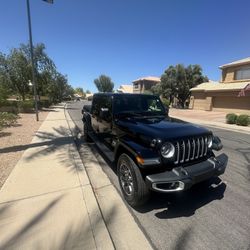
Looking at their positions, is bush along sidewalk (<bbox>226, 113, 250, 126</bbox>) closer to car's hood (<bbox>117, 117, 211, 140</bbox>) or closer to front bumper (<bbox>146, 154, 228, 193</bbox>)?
car's hood (<bbox>117, 117, 211, 140</bbox>)

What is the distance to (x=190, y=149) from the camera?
3.35 meters

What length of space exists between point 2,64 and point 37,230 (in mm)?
21617

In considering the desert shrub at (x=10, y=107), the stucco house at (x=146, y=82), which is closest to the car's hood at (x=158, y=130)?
the desert shrub at (x=10, y=107)

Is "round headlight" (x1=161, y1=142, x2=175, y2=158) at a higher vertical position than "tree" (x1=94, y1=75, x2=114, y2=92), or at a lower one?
lower

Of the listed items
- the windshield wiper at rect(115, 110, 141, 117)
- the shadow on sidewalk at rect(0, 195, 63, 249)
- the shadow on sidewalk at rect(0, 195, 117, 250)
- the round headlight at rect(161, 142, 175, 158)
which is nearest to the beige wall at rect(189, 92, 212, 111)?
the windshield wiper at rect(115, 110, 141, 117)

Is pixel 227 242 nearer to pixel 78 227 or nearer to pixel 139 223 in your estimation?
pixel 139 223

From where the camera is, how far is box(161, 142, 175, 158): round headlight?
10.2 ft

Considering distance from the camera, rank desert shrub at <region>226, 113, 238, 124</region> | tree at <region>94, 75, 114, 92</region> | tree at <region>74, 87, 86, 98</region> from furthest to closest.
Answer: tree at <region>74, 87, 86, 98</region> → tree at <region>94, 75, 114, 92</region> → desert shrub at <region>226, 113, 238, 124</region>

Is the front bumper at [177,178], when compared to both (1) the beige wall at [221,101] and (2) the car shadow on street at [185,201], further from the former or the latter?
(1) the beige wall at [221,101]

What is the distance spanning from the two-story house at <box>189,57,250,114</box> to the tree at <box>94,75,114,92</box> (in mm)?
59341

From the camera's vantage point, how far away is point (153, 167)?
10.1 feet

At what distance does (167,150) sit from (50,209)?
2.14 meters

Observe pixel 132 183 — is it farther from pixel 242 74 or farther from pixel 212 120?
pixel 242 74

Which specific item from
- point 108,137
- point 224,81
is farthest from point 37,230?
point 224,81
